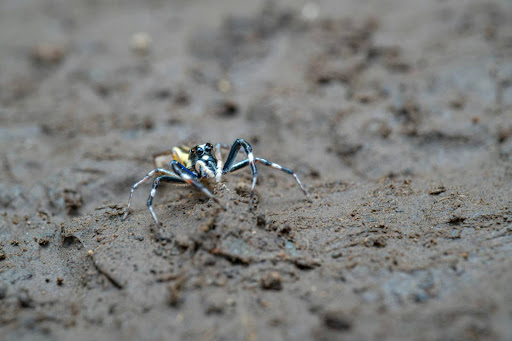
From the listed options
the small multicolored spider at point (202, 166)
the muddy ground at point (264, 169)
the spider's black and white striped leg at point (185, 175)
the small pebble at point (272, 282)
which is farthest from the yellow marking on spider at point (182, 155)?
the small pebble at point (272, 282)

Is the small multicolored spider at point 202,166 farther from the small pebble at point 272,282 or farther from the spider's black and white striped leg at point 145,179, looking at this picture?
the small pebble at point 272,282

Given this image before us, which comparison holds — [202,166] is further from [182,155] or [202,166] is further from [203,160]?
[182,155]

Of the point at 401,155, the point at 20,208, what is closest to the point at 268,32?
the point at 401,155

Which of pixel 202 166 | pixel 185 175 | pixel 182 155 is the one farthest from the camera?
pixel 182 155

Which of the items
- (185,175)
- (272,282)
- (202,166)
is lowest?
(272,282)

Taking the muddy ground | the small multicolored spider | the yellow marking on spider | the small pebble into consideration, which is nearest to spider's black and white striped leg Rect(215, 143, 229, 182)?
the small multicolored spider

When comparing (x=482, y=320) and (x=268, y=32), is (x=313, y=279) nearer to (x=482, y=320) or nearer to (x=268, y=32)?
(x=482, y=320)

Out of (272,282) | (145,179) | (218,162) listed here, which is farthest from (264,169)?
(272,282)
